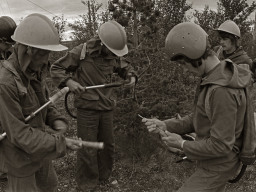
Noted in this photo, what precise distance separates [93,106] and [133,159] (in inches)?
55.8

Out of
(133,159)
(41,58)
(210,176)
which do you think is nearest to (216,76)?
(210,176)

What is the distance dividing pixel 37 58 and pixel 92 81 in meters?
1.64

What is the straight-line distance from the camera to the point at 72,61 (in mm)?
4500

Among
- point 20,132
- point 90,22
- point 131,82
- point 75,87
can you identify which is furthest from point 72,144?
point 90,22

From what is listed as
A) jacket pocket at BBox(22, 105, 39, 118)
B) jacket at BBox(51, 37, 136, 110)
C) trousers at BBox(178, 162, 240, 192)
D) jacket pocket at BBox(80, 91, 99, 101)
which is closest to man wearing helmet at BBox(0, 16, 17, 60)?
jacket at BBox(51, 37, 136, 110)

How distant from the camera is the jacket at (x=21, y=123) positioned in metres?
2.72

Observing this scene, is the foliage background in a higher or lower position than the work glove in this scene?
lower

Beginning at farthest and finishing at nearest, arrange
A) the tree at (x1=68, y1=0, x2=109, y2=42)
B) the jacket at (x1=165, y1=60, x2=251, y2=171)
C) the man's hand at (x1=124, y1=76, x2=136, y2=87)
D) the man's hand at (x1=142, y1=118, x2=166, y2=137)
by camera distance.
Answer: the tree at (x1=68, y1=0, x2=109, y2=42)
the man's hand at (x1=124, y1=76, x2=136, y2=87)
the man's hand at (x1=142, y1=118, x2=166, y2=137)
the jacket at (x1=165, y1=60, x2=251, y2=171)

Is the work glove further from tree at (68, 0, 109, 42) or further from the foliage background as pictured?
tree at (68, 0, 109, 42)

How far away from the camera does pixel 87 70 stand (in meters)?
4.52

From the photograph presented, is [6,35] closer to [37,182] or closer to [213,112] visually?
[37,182]

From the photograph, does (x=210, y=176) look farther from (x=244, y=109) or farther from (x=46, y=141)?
(x=46, y=141)

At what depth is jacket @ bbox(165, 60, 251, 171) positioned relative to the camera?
2.58 metres

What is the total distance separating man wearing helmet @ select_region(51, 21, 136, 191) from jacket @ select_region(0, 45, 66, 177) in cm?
132
